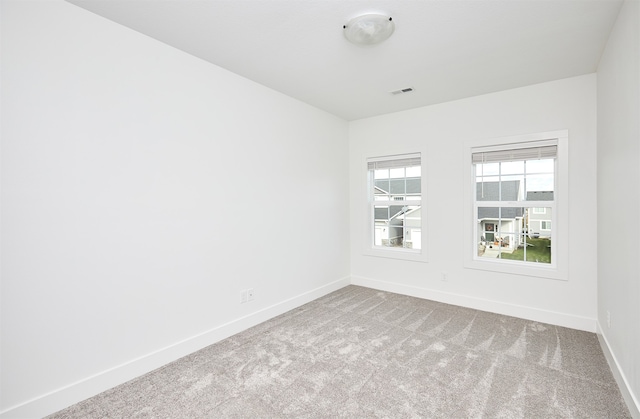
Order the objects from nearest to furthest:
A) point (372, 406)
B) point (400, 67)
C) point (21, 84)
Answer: point (21, 84) → point (372, 406) → point (400, 67)

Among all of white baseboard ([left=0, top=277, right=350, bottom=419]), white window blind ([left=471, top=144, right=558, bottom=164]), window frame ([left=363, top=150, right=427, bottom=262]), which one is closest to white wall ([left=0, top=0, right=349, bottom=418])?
white baseboard ([left=0, top=277, right=350, bottom=419])

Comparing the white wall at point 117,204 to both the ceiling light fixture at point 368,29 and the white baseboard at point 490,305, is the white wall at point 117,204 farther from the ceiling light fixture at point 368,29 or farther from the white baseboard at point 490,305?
the white baseboard at point 490,305

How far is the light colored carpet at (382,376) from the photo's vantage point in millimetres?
1836

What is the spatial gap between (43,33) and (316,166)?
2735 millimetres

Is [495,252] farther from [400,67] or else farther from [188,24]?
[188,24]

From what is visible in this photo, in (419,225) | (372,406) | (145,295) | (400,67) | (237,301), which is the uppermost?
(400,67)

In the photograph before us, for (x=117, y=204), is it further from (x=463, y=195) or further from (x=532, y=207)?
(x=532, y=207)

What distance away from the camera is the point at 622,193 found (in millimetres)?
1957

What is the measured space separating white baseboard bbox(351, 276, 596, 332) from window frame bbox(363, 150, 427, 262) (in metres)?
0.40

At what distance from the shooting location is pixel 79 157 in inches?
76.2

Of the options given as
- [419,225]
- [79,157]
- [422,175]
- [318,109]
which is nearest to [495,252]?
[419,225]

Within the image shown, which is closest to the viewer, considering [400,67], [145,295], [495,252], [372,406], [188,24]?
[372,406]

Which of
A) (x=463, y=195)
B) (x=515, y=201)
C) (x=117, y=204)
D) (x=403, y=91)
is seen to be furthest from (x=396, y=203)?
(x=117, y=204)

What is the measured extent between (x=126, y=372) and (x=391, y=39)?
10.3 ft
